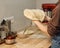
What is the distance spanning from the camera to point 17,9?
2074mm

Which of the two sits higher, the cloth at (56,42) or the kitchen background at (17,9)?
the kitchen background at (17,9)

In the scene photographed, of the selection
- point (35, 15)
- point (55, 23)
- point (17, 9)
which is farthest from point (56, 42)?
point (17, 9)

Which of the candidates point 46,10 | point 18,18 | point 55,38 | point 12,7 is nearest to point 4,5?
point 12,7

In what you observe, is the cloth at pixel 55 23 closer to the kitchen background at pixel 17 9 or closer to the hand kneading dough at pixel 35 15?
the hand kneading dough at pixel 35 15

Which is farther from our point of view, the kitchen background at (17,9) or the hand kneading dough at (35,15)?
the kitchen background at (17,9)

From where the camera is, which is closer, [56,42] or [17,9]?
[56,42]

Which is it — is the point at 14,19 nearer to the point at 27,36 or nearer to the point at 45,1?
the point at 27,36

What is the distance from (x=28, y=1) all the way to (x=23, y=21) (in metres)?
0.30

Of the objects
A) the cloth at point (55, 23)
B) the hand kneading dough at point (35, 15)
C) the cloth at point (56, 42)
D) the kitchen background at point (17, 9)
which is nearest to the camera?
the cloth at point (55, 23)

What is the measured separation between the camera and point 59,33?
3.94 feet

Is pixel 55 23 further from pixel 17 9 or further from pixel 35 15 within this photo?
pixel 17 9

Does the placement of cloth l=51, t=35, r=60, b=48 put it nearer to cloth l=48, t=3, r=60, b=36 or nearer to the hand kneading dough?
cloth l=48, t=3, r=60, b=36

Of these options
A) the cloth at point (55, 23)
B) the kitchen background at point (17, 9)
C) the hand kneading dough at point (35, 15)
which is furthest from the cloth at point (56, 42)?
the kitchen background at point (17, 9)

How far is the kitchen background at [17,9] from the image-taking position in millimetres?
1842
